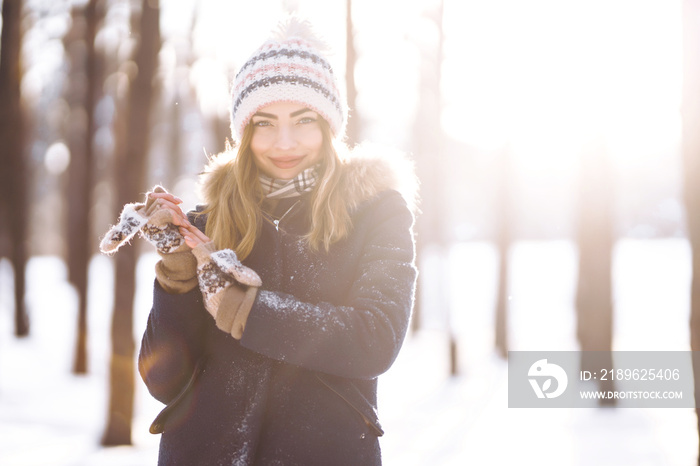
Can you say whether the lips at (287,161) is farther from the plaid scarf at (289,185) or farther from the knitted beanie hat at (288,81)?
the knitted beanie hat at (288,81)

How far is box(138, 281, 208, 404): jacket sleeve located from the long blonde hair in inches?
8.6

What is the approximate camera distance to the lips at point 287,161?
1831 mm

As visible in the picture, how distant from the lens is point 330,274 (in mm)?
1729

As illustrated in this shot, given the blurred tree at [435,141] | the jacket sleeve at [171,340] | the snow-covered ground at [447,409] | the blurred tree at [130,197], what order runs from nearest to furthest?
the jacket sleeve at [171,340], the snow-covered ground at [447,409], the blurred tree at [130,197], the blurred tree at [435,141]

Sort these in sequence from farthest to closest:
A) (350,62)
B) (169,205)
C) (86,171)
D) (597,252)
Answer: (86,171) → (350,62) → (597,252) → (169,205)

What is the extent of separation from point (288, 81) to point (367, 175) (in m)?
0.40

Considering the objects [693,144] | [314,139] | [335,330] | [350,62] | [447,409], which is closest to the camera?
[335,330]

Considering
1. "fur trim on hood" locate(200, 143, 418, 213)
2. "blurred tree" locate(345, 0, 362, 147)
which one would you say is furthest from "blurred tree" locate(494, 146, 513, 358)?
"fur trim on hood" locate(200, 143, 418, 213)

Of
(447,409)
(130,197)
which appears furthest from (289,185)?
(447,409)

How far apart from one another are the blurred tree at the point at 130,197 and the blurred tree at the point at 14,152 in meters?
4.96

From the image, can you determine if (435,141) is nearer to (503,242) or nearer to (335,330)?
(503,242)

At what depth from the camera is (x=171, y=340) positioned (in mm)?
1632

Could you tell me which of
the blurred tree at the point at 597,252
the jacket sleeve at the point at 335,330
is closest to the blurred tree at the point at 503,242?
the blurred tree at the point at 597,252

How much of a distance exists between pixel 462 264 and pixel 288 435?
38.0 m
